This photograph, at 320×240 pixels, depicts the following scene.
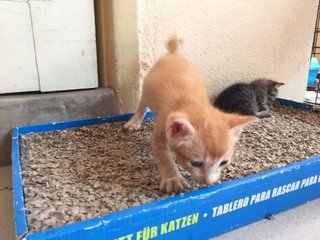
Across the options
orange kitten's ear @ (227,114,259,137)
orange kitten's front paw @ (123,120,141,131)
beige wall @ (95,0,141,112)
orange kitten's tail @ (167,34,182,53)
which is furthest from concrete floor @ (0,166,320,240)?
orange kitten's tail @ (167,34,182,53)

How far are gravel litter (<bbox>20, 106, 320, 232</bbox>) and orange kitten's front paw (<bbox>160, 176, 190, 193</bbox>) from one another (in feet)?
0.07

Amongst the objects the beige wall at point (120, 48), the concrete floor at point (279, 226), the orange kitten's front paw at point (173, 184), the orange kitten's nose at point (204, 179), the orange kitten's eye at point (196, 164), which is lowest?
the concrete floor at point (279, 226)

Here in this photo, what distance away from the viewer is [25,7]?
1.27 metres

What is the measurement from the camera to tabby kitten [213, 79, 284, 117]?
1649 millimetres

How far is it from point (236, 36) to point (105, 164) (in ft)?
3.76

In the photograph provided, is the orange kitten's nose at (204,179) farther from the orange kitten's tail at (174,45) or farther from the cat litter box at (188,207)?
the orange kitten's tail at (174,45)

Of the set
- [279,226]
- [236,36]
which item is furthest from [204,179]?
[236,36]

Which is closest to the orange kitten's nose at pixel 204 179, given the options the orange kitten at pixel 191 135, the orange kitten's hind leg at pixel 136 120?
the orange kitten at pixel 191 135

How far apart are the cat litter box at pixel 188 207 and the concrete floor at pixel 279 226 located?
0.9 inches

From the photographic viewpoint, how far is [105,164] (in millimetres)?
1015

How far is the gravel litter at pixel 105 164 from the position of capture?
30.2 inches

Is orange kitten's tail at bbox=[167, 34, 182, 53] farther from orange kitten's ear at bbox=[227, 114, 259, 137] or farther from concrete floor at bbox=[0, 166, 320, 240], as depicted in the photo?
concrete floor at bbox=[0, 166, 320, 240]

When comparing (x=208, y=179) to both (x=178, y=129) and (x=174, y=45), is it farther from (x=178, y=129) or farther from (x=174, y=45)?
(x=174, y=45)

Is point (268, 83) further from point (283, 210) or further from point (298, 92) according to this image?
point (283, 210)
